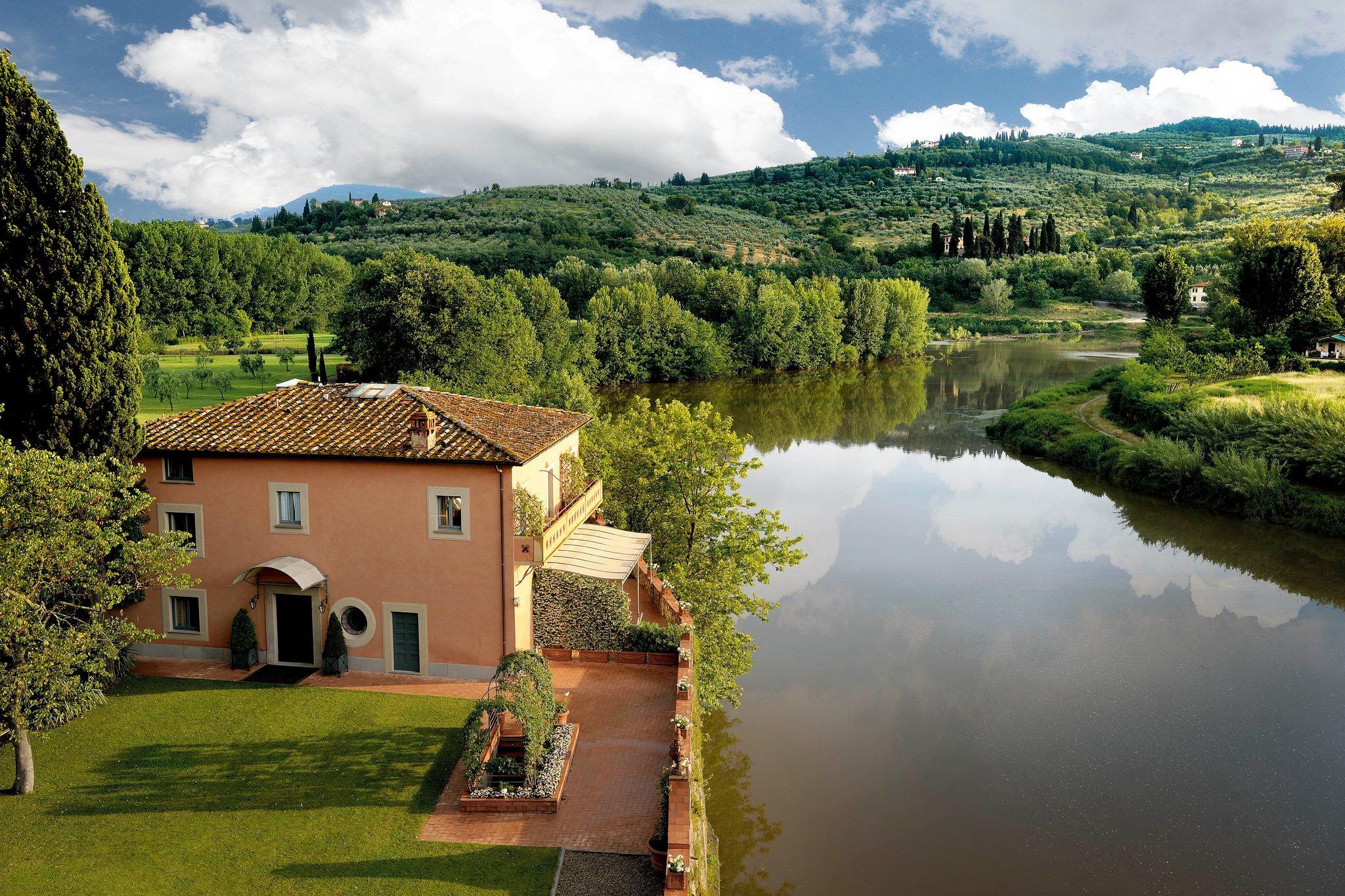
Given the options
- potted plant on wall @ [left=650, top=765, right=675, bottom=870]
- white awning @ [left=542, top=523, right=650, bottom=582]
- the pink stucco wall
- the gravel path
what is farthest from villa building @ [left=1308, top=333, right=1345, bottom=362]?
the gravel path

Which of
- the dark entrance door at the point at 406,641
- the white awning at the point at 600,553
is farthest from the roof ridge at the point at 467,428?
the dark entrance door at the point at 406,641

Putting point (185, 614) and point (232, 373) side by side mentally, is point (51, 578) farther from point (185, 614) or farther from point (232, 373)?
point (232, 373)

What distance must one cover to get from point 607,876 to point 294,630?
1030 centimetres

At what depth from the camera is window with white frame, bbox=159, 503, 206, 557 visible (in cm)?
1902

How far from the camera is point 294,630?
62.3 feet

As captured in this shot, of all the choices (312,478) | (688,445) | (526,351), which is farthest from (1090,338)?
(312,478)

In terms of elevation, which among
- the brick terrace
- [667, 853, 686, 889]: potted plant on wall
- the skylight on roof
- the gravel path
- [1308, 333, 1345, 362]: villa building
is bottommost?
the gravel path

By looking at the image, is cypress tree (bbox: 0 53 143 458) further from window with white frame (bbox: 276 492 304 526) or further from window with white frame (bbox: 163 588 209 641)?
window with white frame (bbox: 163 588 209 641)

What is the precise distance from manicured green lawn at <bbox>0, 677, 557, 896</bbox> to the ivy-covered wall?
3.24 m

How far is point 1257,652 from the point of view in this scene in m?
25.5

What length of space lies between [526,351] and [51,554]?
4033cm

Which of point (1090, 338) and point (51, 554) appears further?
point (1090, 338)

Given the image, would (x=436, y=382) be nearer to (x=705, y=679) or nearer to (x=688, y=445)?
(x=688, y=445)

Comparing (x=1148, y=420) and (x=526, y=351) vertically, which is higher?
(x=526, y=351)
